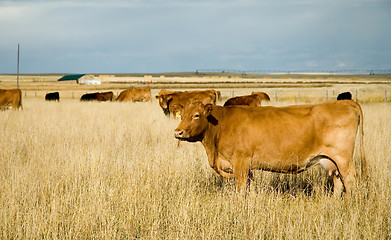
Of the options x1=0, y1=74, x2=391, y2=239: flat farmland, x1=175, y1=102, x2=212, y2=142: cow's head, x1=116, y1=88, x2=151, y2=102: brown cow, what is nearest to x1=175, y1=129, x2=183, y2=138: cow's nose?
x1=175, y1=102, x2=212, y2=142: cow's head

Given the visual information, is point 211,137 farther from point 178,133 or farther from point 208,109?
point 178,133

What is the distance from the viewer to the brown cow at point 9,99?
68.0ft

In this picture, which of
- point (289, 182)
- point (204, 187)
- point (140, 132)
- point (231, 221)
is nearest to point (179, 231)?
point (231, 221)

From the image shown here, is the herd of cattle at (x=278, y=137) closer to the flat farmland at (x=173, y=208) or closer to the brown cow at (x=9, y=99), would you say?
the flat farmland at (x=173, y=208)

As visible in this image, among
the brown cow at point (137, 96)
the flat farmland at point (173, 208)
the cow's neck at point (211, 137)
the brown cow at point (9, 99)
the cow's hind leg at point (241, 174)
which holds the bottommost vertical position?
the flat farmland at point (173, 208)

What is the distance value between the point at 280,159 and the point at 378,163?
2868mm

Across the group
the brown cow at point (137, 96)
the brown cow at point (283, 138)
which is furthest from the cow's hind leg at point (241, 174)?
the brown cow at point (137, 96)

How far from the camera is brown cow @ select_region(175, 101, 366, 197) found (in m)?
5.48

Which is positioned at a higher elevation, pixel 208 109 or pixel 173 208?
pixel 208 109

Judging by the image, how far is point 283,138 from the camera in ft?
18.3

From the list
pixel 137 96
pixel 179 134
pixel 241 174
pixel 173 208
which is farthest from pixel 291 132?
pixel 137 96

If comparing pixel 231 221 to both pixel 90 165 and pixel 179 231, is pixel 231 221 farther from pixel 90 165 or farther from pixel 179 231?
pixel 90 165

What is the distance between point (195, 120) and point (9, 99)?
60.4ft

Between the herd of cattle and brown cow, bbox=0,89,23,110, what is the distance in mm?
18038
